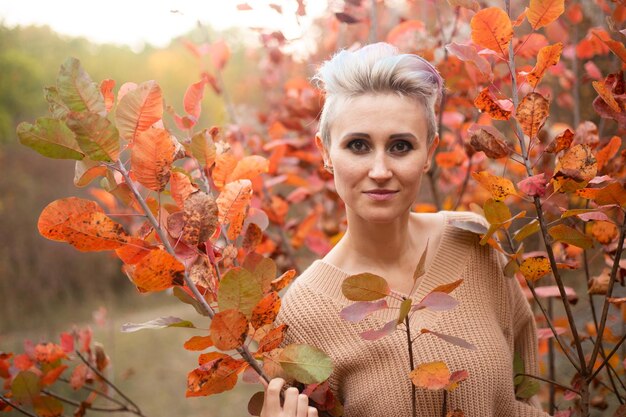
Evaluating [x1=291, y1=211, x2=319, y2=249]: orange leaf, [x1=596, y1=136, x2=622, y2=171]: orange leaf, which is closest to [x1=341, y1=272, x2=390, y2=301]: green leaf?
[x1=596, y1=136, x2=622, y2=171]: orange leaf

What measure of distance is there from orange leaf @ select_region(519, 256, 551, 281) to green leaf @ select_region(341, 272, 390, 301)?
13.8 inches

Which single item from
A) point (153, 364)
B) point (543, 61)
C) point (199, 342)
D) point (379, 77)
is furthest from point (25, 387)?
point (153, 364)

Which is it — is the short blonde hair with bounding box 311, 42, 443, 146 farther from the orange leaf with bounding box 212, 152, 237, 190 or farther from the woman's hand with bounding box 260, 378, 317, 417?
the woman's hand with bounding box 260, 378, 317, 417

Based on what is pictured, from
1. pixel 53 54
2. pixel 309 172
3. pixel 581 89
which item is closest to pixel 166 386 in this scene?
pixel 309 172

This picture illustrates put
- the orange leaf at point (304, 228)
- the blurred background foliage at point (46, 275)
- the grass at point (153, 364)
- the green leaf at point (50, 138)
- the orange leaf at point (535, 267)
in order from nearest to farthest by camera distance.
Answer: the green leaf at point (50, 138) → the orange leaf at point (535, 267) → the orange leaf at point (304, 228) → the grass at point (153, 364) → the blurred background foliage at point (46, 275)

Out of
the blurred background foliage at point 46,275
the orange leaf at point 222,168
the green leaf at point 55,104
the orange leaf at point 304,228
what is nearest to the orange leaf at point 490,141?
the orange leaf at point 222,168

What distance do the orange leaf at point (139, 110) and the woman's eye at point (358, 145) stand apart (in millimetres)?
413

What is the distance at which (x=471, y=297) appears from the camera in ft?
4.25

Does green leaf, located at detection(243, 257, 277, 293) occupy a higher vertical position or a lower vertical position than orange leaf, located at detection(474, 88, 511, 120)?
lower

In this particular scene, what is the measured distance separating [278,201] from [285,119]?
283 mm

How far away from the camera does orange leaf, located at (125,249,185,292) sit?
0.76 m

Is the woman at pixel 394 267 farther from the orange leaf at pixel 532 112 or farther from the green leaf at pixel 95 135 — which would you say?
the green leaf at pixel 95 135

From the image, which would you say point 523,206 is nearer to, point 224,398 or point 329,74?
point 329,74

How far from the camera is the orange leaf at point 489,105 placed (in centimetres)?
95
